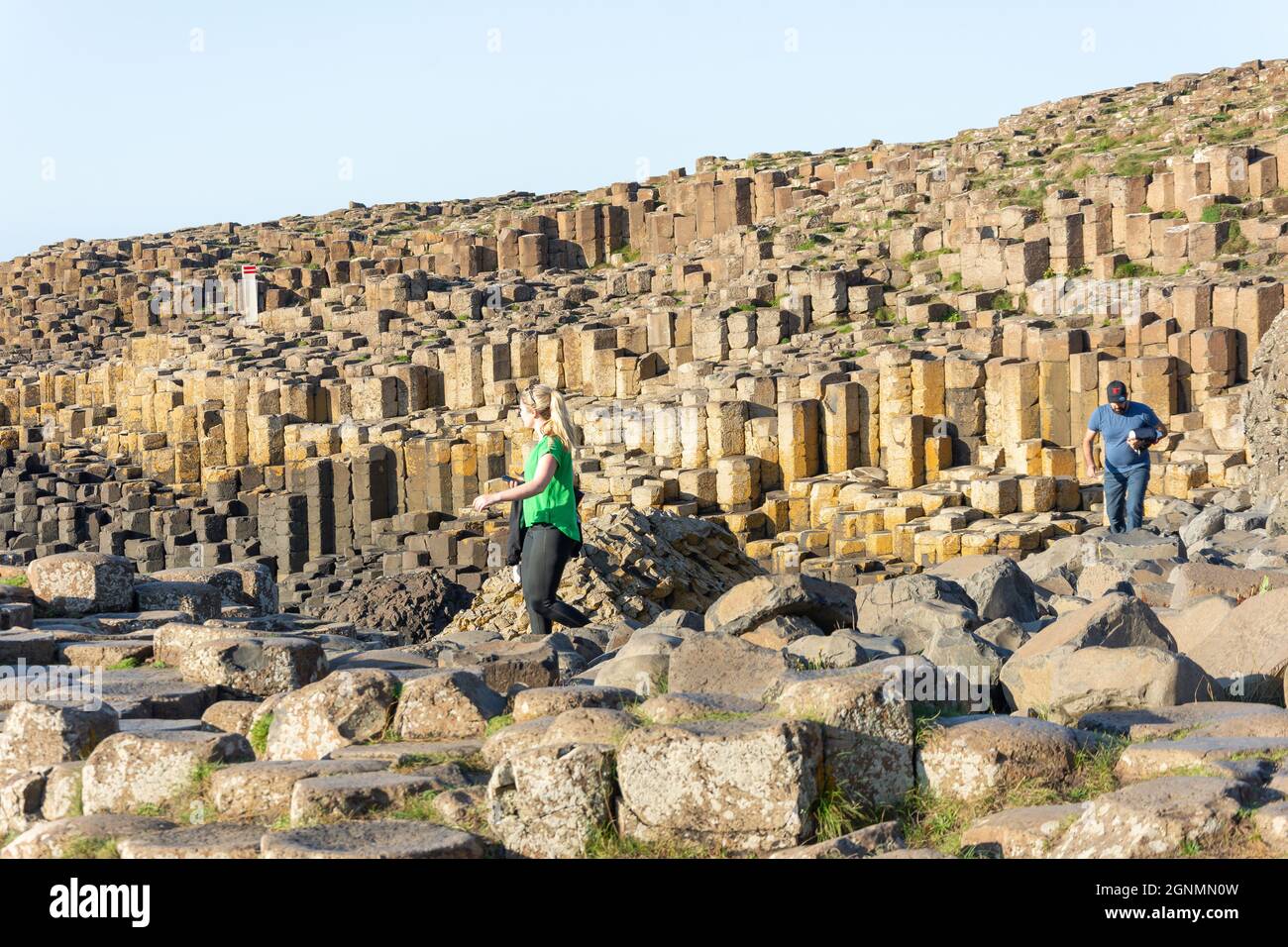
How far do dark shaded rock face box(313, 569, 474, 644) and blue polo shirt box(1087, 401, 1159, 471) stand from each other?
8174mm

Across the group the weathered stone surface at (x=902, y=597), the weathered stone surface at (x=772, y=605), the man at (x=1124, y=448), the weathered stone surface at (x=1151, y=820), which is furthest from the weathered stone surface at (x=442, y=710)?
the man at (x=1124, y=448)

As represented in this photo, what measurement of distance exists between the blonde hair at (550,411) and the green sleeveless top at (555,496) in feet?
0.19

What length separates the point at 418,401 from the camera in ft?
136

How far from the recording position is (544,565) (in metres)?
11.5

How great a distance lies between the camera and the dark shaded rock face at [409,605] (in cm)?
2175

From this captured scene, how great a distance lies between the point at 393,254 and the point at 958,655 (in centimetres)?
6204

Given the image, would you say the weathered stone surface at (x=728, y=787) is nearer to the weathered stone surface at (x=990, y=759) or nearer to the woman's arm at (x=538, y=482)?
the weathered stone surface at (x=990, y=759)

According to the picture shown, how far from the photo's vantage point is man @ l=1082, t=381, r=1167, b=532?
17625 millimetres

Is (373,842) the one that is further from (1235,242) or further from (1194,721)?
(1235,242)

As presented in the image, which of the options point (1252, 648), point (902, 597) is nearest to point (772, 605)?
point (902, 597)

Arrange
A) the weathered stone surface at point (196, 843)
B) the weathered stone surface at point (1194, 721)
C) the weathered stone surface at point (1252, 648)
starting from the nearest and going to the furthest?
the weathered stone surface at point (196, 843)
the weathered stone surface at point (1194, 721)
the weathered stone surface at point (1252, 648)

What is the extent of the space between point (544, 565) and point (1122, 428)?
8.26m

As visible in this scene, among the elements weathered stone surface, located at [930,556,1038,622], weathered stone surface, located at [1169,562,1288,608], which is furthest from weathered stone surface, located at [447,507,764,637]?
weathered stone surface, located at [1169,562,1288,608]
